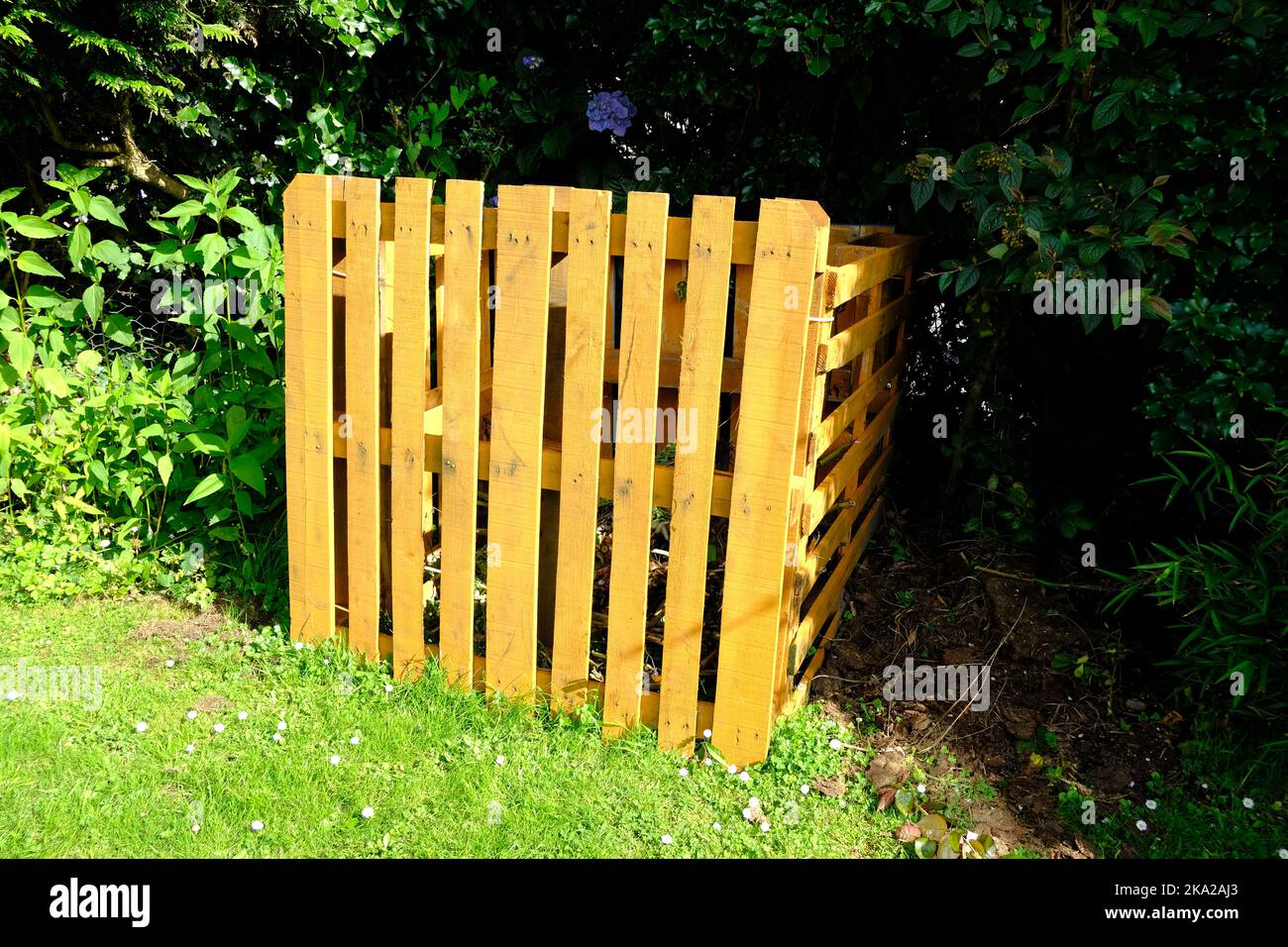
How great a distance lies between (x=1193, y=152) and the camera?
10.8ft

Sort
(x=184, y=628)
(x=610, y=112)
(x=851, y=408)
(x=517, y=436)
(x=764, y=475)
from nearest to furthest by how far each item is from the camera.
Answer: (x=764, y=475) → (x=517, y=436) → (x=851, y=408) → (x=184, y=628) → (x=610, y=112)

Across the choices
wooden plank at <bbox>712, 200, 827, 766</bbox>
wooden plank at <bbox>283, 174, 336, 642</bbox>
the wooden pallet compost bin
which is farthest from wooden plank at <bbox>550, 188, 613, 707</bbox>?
wooden plank at <bbox>283, 174, 336, 642</bbox>

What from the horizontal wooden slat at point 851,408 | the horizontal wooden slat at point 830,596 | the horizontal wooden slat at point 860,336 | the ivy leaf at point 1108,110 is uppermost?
the ivy leaf at point 1108,110

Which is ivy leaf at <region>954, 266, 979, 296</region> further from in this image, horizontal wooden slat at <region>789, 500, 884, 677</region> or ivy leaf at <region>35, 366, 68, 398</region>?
ivy leaf at <region>35, 366, 68, 398</region>

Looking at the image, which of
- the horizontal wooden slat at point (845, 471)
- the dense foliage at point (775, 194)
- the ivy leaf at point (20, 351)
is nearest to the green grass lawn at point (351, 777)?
the dense foliage at point (775, 194)

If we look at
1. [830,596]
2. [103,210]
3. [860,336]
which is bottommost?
[830,596]

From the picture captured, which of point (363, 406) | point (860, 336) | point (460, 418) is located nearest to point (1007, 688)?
point (860, 336)

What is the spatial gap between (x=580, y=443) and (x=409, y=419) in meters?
0.61

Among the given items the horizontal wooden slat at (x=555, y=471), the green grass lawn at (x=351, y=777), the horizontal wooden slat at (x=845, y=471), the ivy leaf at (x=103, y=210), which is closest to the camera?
the green grass lawn at (x=351, y=777)

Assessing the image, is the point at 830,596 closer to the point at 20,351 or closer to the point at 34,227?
the point at 20,351

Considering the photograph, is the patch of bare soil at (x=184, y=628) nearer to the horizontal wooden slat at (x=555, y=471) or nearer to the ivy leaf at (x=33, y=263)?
the horizontal wooden slat at (x=555, y=471)

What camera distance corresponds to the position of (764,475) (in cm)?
290

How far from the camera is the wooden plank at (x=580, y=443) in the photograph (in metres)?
2.95

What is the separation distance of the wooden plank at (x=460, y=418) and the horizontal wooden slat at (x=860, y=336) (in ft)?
3.44
